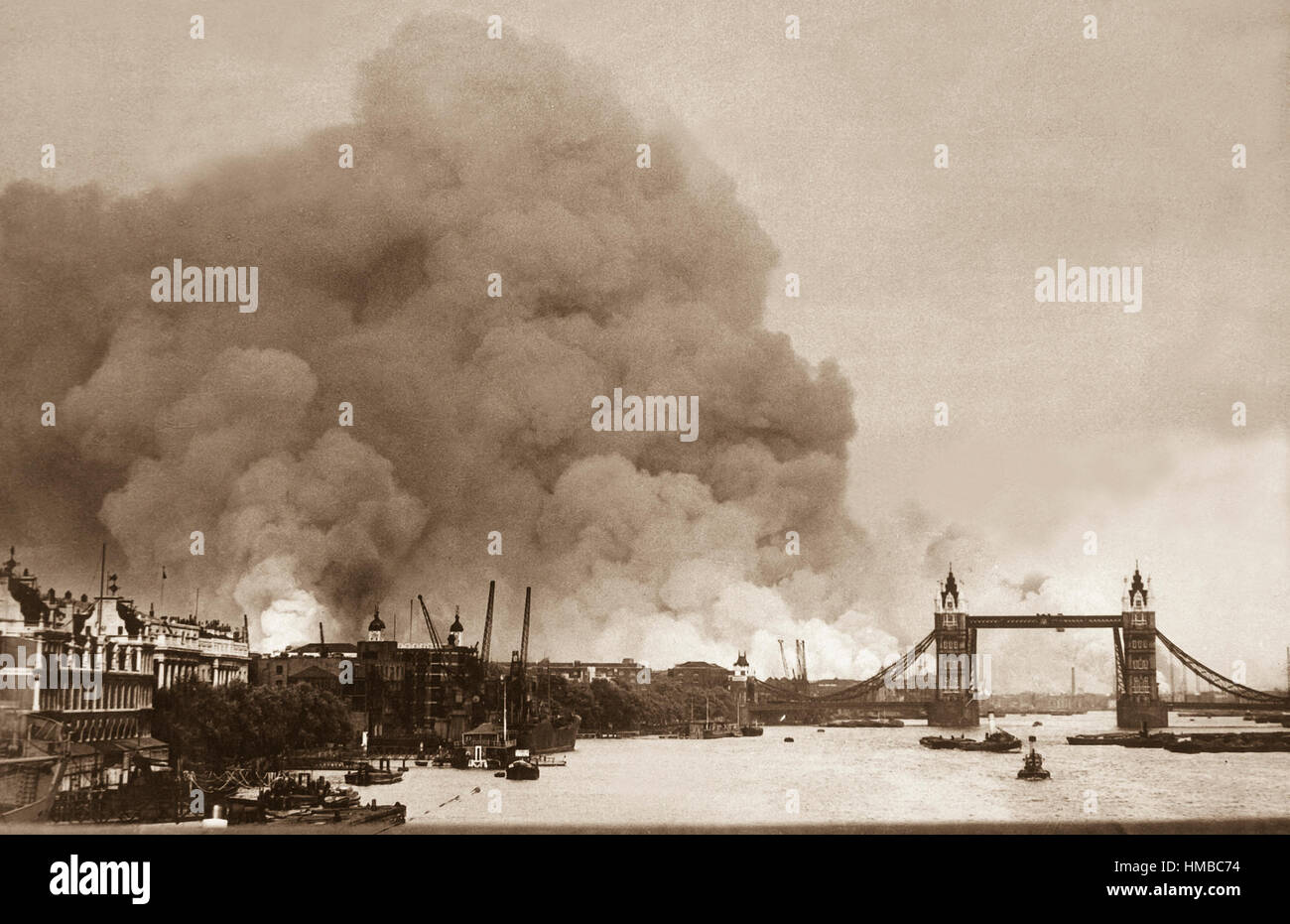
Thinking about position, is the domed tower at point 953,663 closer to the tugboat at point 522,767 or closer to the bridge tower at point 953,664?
the bridge tower at point 953,664

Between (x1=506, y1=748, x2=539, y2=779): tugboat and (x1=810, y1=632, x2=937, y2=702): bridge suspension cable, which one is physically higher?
(x1=810, y1=632, x2=937, y2=702): bridge suspension cable

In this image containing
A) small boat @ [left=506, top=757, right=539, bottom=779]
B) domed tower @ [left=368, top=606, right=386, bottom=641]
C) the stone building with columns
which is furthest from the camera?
domed tower @ [left=368, top=606, right=386, bottom=641]

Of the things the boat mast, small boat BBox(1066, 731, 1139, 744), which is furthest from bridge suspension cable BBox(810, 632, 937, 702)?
the boat mast

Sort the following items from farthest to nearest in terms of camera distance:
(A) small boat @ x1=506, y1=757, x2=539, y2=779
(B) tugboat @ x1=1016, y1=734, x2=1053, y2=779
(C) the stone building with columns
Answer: (A) small boat @ x1=506, y1=757, x2=539, y2=779 → (B) tugboat @ x1=1016, y1=734, x2=1053, y2=779 → (C) the stone building with columns

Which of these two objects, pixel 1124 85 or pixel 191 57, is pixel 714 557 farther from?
pixel 191 57

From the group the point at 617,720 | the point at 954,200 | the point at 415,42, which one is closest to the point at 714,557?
the point at 617,720

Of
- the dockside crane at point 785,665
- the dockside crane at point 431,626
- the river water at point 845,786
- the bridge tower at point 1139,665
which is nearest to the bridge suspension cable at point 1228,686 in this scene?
the bridge tower at point 1139,665

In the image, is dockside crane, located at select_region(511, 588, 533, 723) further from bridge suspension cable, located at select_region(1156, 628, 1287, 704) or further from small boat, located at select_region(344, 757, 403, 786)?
bridge suspension cable, located at select_region(1156, 628, 1287, 704)
